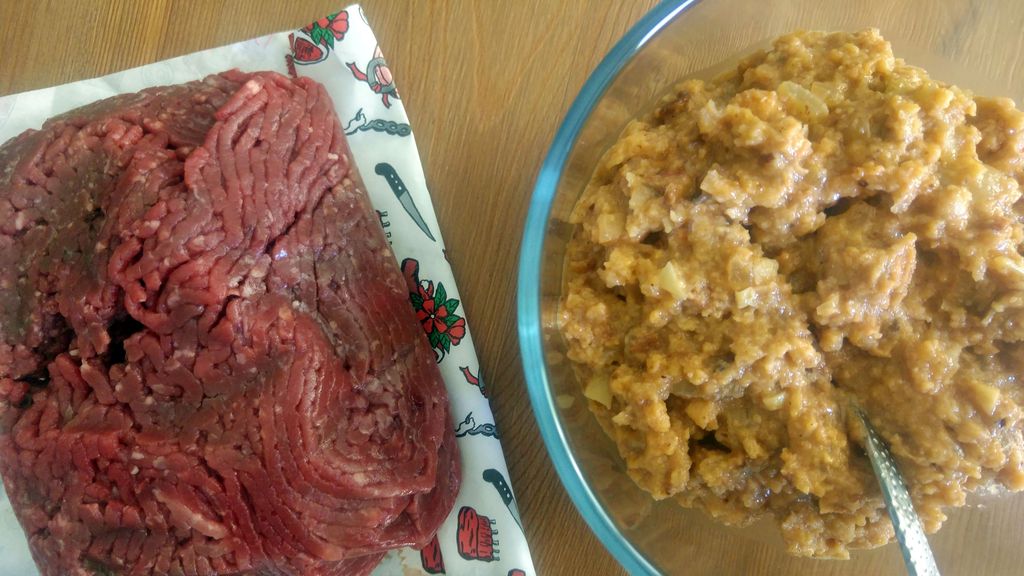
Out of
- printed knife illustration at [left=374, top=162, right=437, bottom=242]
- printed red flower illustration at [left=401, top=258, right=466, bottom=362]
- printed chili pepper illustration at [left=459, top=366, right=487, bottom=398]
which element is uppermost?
printed knife illustration at [left=374, top=162, right=437, bottom=242]

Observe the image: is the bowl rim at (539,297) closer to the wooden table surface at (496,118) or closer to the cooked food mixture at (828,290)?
the cooked food mixture at (828,290)

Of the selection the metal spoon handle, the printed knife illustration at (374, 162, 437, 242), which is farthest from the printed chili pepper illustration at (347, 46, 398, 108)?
the metal spoon handle

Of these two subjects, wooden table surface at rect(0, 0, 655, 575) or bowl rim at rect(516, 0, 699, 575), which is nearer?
bowl rim at rect(516, 0, 699, 575)

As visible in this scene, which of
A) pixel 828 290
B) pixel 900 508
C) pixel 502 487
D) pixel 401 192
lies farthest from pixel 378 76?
pixel 900 508

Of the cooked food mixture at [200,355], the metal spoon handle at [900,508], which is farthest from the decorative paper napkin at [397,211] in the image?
the metal spoon handle at [900,508]

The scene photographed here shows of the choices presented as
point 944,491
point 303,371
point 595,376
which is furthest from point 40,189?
point 944,491

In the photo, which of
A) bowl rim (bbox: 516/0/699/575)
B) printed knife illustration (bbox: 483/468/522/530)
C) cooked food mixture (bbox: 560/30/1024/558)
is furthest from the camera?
printed knife illustration (bbox: 483/468/522/530)

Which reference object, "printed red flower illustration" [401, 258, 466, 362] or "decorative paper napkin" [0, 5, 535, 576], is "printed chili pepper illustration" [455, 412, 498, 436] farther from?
"printed red flower illustration" [401, 258, 466, 362]
